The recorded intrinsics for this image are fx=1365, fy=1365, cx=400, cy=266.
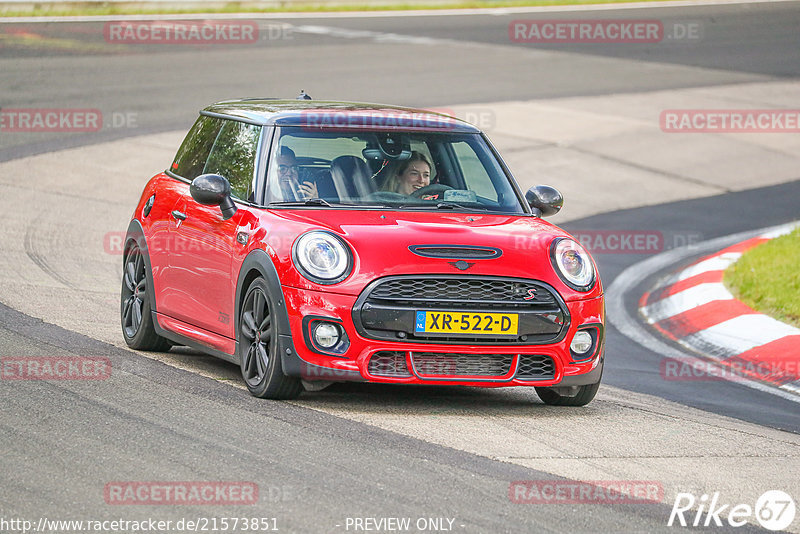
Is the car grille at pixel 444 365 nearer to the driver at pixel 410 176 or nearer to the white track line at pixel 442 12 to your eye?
the driver at pixel 410 176

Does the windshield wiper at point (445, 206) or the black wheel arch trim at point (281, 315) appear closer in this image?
the black wheel arch trim at point (281, 315)

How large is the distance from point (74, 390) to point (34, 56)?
1652cm

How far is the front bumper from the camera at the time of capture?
265 inches

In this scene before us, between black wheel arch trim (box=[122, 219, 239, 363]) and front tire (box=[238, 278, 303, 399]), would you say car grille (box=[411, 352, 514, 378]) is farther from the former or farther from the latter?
black wheel arch trim (box=[122, 219, 239, 363])

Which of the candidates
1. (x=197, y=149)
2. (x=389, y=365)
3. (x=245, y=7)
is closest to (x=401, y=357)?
(x=389, y=365)

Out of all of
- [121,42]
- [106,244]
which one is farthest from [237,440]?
[121,42]

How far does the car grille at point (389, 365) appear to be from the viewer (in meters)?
6.78

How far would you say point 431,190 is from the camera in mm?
7789
